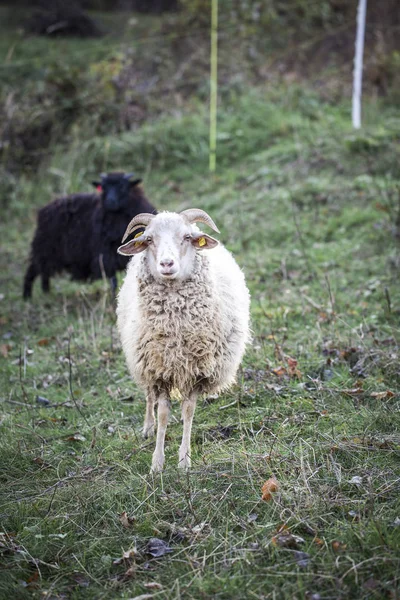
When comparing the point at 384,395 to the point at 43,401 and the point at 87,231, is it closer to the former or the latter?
the point at 43,401

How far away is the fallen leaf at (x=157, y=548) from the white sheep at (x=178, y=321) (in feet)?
2.47

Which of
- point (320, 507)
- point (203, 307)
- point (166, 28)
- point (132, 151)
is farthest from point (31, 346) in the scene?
point (166, 28)

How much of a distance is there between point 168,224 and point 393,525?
7.07 feet

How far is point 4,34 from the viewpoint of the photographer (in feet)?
55.8

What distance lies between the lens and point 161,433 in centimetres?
416

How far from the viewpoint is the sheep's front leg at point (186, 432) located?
405 centimetres

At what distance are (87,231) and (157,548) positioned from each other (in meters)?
5.53

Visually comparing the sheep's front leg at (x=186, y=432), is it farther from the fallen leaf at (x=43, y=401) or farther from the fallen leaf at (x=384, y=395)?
the fallen leaf at (x=43, y=401)

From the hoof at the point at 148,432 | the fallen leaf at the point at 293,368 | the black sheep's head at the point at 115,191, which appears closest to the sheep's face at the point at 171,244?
the hoof at the point at 148,432

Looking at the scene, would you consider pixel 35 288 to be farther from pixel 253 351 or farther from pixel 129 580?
pixel 129 580

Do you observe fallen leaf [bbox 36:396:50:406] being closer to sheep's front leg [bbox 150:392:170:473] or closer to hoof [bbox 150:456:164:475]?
sheep's front leg [bbox 150:392:170:473]

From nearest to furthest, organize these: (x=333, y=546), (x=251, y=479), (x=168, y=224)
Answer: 1. (x=333, y=546)
2. (x=251, y=479)
3. (x=168, y=224)

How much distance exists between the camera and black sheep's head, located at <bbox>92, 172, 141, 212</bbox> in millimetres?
7801

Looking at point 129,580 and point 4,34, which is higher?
point 4,34
